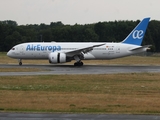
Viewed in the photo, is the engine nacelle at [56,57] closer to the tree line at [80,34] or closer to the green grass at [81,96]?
the green grass at [81,96]

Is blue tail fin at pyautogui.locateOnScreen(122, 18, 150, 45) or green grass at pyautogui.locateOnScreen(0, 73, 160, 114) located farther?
blue tail fin at pyautogui.locateOnScreen(122, 18, 150, 45)

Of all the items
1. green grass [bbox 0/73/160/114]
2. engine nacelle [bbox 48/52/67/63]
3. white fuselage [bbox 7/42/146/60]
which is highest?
white fuselage [bbox 7/42/146/60]

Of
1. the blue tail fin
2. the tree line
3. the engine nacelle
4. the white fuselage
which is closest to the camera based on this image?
the engine nacelle

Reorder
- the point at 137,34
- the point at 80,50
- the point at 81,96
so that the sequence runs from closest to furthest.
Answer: the point at 81,96, the point at 80,50, the point at 137,34

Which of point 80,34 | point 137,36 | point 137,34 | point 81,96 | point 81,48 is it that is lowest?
point 81,96

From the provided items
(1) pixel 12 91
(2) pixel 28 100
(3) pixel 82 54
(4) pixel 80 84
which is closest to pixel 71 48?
(3) pixel 82 54

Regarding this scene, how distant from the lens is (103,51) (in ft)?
164

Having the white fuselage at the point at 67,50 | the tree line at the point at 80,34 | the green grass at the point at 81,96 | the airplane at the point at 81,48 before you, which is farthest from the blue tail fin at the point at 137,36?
the tree line at the point at 80,34

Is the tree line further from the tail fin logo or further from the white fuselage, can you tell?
the tail fin logo

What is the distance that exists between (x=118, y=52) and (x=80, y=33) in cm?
7755

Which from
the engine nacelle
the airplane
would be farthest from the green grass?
the airplane

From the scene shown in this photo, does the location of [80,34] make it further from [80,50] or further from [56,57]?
[56,57]

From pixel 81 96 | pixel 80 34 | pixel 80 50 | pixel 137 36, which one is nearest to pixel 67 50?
pixel 80 50

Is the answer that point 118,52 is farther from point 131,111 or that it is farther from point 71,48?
point 131,111
